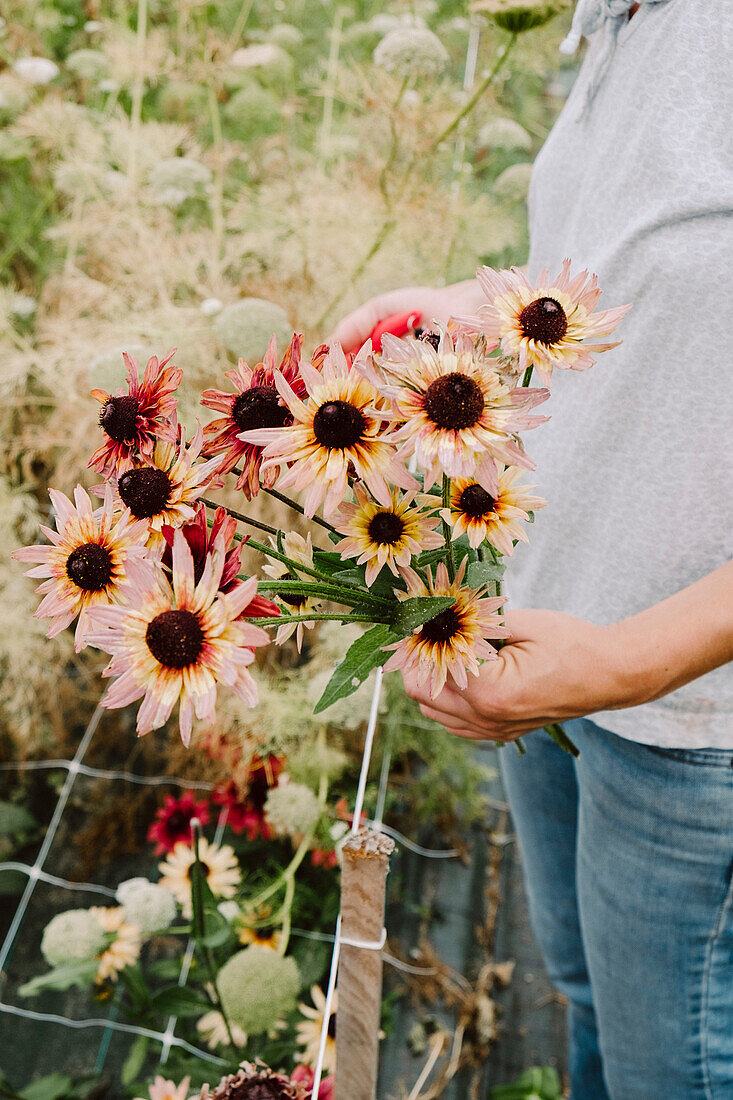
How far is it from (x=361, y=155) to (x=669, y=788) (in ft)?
2.96

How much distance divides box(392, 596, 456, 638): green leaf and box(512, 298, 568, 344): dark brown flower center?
0.32 ft

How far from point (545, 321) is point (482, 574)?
0.32 ft

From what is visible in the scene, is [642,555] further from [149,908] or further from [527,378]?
[149,908]

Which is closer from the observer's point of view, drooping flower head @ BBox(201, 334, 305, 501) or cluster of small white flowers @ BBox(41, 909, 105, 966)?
drooping flower head @ BBox(201, 334, 305, 501)

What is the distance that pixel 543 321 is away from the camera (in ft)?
0.89

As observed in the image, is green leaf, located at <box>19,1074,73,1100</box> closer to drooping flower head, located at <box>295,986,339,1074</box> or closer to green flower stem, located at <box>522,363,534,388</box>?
drooping flower head, located at <box>295,986,339,1074</box>

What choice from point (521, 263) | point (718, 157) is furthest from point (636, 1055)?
Answer: point (521, 263)

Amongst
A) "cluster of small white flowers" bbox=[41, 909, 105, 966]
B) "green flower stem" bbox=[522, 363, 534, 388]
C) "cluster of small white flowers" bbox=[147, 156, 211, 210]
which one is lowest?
"cluster of small white flowers" bbox=[41, 909, 105, 966]

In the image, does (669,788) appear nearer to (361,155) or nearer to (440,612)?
(440,612)

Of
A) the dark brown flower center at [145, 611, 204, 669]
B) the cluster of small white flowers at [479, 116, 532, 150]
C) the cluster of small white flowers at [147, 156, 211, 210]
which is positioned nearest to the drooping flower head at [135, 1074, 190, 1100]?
the dark brown flower center at [145, 611, 204, 669]

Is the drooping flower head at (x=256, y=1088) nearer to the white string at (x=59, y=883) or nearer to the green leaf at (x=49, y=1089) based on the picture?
the green leaf at (x=49, y=1089)

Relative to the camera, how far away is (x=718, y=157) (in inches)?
15.3

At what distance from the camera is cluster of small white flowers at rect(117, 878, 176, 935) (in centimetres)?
65

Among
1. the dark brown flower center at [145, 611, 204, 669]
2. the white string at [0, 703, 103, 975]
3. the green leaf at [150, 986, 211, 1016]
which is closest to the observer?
the dark brown flower center at [145, 611, 204, 669]
